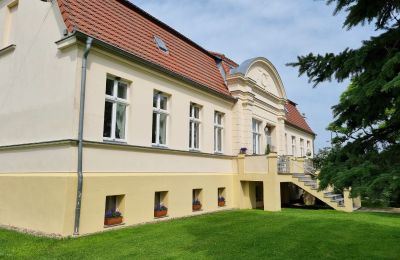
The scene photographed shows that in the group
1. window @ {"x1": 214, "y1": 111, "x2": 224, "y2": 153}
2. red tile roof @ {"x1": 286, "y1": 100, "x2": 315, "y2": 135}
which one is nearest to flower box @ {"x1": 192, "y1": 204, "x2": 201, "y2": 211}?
window @ {"x1": 214, "y1": 111, "x2": 224, "y2": 153}

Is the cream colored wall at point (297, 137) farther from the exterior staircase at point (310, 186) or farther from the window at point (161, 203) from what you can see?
the window at point (161, 203)

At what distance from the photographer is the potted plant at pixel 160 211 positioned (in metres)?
11.5

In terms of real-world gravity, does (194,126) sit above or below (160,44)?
below

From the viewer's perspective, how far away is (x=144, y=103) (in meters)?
11.4

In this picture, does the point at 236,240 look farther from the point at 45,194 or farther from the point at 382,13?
→ the point at 382,13

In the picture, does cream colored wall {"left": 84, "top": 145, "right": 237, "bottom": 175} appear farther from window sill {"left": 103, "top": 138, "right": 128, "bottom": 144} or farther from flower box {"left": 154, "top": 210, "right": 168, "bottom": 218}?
flower box {"left": 154, "top": 210, "right": 168, "bottom": 218}

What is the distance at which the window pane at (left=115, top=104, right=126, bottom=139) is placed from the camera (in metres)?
10.5

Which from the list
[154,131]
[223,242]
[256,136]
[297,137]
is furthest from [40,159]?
[297,137]

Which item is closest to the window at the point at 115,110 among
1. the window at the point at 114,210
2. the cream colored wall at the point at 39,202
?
the window at the point at 114,210

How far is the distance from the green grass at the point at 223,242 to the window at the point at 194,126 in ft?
14.1

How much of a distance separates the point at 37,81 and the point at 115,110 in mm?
2601

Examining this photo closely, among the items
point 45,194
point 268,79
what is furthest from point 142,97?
point 268,79

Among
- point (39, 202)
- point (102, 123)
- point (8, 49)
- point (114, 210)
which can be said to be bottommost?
point (114, 210)

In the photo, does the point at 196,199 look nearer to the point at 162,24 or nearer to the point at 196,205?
the point at 196,205
